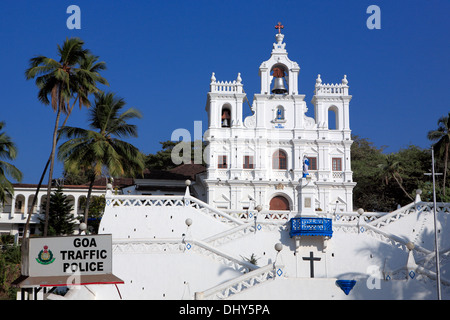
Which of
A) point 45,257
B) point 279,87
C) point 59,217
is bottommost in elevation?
point 45,257

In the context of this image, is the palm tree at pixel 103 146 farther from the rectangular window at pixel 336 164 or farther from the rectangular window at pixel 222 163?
the rectangular window at pixel 336 164

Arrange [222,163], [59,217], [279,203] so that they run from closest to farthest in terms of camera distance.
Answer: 1. [279,203]
2. [222,163]
3. [59,217]

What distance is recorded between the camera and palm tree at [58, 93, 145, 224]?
35719 mm

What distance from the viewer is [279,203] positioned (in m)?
43.5

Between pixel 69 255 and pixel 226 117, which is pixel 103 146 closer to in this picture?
pixel 226 117

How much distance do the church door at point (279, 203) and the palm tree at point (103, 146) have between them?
11163 mm

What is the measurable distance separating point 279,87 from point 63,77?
18.7m

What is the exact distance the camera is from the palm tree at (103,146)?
35.7 metres

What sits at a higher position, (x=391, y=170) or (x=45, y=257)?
(x=391, y=170)

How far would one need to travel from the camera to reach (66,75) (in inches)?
1303

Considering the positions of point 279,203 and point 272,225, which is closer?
point 272,225

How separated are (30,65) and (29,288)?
17.5 meters

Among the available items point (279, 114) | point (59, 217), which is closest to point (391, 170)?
point (279, 114)
